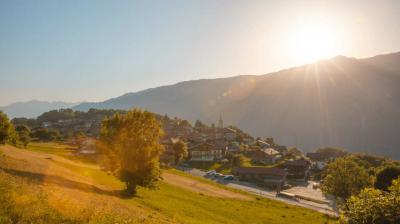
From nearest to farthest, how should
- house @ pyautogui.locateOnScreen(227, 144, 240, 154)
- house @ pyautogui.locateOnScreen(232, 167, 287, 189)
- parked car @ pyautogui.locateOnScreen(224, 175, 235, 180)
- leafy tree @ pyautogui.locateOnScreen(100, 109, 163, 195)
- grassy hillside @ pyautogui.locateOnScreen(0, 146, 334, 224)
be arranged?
grassy hillside @ pyautogui.locateOnScreen(0, 146, 334, 224), leafy tree @ pyautogui.locateOnScreen(100, 109, 163, 195), parked car @ pyautogui.locateOnScreen(224, 175, 235, 180), house @ pyautogui.locateOnScreen(232, 167, 287, 189), house @ pyautogui.locateOnScreen(227, 144, 240, 154)

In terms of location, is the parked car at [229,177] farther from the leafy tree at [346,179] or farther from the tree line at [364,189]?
the leafy tree at [346,179]

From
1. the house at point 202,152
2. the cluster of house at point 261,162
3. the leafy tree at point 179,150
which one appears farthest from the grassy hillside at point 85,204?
the house at point 202,152

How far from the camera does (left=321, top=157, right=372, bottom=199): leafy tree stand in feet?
202

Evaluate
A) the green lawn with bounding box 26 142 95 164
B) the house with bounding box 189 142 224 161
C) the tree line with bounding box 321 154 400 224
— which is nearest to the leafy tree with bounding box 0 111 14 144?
the green lawn with bounding box 26 142 95 164

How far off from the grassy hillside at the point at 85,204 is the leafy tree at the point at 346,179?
25.8ft

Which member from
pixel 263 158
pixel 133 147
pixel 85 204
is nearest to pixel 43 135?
pixel 263 158

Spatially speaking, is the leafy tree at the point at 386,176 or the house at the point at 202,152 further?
the house at the point at 202,152

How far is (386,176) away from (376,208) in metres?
75.8

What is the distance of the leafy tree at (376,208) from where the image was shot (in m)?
15.3

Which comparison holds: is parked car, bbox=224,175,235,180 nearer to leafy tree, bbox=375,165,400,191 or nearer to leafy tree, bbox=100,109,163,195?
leafy tree, bbox=375,165,400,191

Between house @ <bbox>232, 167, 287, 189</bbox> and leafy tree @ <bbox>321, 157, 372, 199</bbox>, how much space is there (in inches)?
1712

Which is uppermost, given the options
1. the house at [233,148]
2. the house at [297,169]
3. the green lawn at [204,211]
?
the green lawn at [204,211]

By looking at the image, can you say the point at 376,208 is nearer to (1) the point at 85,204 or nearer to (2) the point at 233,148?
(1) the point at 85,204

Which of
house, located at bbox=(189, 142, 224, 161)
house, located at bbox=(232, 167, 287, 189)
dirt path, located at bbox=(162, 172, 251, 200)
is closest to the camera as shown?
dirt path, located at bbox=(162, 172, 251, 200)
